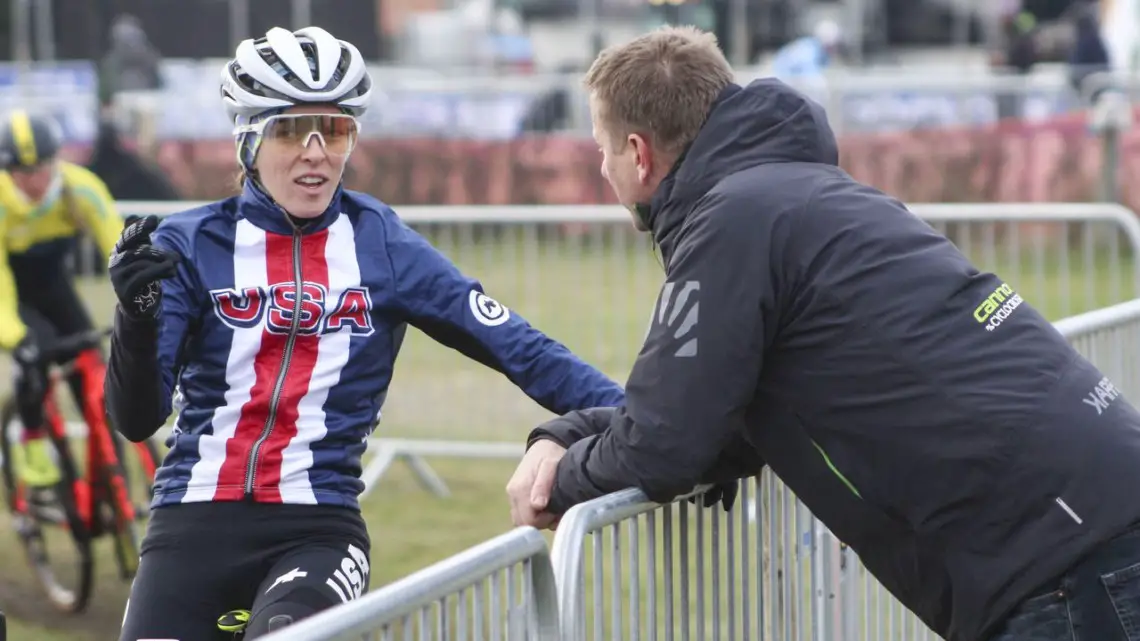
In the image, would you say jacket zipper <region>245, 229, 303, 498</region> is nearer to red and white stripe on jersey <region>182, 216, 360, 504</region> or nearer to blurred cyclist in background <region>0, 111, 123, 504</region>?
red and white stripe on jersey <region>182, 216, 360, 504</region>

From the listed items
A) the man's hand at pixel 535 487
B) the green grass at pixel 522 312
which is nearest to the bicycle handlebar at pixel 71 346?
the green grass at pixel 522 312

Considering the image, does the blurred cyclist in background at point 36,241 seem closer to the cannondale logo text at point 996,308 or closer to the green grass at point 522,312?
the green grass at point 522,312

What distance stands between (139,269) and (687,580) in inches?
52.1

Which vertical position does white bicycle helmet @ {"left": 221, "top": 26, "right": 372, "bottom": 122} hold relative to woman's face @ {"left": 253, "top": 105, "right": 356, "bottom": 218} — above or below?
above

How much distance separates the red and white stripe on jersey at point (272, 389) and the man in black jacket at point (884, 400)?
0.92 meters

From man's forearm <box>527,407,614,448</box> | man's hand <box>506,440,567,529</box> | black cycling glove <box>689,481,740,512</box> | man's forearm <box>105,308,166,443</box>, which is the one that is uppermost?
man's forearm <box>105,308,166,443</box>

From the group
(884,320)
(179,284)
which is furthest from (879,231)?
(179,284)

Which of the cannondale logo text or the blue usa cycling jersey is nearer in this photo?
the cannondale logo text

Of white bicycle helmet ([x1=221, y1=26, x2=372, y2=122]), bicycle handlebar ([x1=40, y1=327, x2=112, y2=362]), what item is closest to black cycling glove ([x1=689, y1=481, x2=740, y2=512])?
white bicycle helmet ([x1=221, y1=26, x2=372, y2=122])

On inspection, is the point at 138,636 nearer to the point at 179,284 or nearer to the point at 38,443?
the point at 179,284

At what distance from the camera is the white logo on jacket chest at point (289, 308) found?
157 inches

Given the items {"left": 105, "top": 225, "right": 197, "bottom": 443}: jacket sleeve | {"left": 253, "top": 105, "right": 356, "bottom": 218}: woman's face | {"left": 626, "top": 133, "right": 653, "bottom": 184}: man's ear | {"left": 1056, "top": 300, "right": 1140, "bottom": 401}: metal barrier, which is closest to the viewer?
{"left": 626, "top": 133, "right": 653, "bottom": 184}: man's ear

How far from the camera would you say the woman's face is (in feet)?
13.3

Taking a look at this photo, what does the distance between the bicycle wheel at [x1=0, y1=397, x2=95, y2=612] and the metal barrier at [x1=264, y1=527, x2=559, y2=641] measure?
473cm
